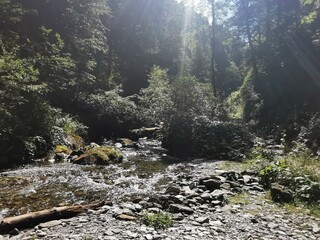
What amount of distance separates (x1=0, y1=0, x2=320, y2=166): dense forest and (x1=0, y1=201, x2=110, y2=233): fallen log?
6822 mm

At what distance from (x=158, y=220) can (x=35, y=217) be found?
2.58m

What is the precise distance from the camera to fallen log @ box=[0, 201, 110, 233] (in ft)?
20.4

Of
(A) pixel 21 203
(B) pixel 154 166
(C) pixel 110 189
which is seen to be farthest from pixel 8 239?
(B) pixel 154 166

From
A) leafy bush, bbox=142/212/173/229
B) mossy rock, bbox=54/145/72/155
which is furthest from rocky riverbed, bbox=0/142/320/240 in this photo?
mossy rock, bbox=54/145/72/155

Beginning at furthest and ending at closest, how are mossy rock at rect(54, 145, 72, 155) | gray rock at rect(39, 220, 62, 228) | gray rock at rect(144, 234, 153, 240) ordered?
1. mossy rock at rect(54, 145, 72, 155)
2. gray rock at rect(39, 220, 62, 228)
3. gray rock at rect(144, 234, 153, 240)

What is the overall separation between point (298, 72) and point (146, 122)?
42.8ft

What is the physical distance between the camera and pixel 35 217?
6516 millimetres

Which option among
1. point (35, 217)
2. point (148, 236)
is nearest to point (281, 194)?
point (148, 236)

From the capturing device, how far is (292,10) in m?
27.8

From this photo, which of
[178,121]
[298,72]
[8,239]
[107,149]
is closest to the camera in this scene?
[8,239]

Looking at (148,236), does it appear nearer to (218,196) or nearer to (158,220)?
(158,220)

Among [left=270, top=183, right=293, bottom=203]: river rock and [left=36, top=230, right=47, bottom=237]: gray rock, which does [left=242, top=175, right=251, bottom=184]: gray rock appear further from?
[left=36, top=230, right=47, bottom=237]: gray rock

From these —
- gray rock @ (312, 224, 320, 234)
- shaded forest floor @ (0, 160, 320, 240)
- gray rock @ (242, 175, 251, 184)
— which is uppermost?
gray rock @ (242, 175, 251, 184)

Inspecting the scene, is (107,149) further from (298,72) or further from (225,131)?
(298,72)
